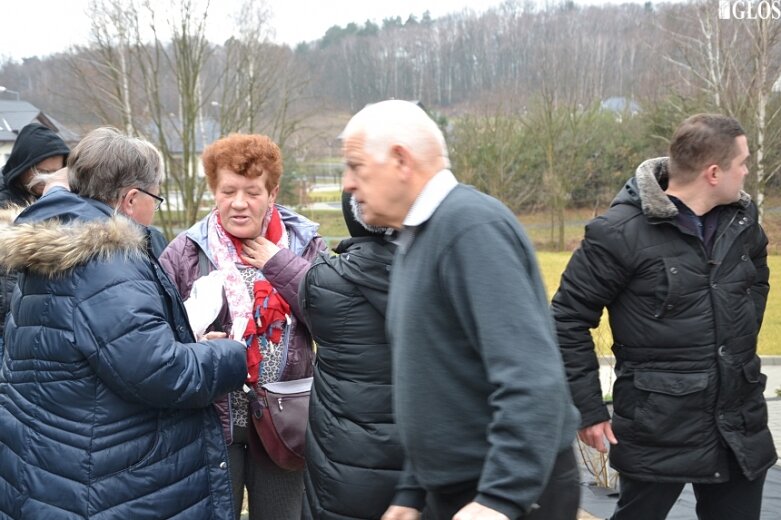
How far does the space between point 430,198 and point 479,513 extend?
629 mm

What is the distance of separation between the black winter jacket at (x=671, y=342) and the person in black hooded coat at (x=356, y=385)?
0.91m

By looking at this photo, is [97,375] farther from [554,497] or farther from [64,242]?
[554,497]

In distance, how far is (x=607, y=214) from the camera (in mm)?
3170

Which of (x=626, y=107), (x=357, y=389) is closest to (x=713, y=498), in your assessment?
(x=357, y=389)

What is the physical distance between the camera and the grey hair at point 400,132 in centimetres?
176

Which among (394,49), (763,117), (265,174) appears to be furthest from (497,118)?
(394,49)

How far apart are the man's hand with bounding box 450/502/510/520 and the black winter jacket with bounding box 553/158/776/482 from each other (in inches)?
63.9

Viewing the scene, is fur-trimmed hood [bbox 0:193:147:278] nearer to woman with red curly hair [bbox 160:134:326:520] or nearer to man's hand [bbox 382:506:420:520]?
woman with red curly hair [bbox 160:134:326:520]

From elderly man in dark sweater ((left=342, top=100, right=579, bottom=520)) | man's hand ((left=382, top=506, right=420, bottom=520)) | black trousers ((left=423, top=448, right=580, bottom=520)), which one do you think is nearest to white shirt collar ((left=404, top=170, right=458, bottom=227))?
elderly man in dark sweater ((left=342, top=100, right=579, bottom=520))

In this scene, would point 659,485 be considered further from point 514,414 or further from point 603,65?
point 603,65

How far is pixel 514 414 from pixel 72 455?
1.48 meters

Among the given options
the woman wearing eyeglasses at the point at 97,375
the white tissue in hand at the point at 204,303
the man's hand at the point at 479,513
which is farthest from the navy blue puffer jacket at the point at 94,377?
the man's hand at the point at 479,513

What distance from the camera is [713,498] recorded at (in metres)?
3.22

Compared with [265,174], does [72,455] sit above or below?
below
